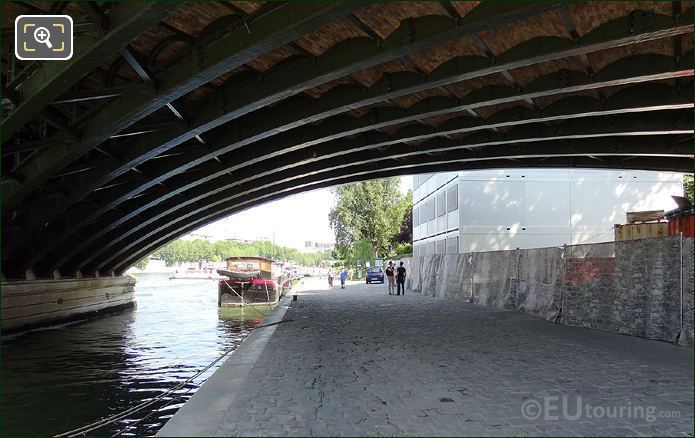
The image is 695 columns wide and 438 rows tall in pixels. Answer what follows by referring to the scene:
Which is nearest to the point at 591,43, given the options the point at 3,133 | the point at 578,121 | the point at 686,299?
the point at 686,299

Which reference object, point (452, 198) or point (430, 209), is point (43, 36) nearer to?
point (452, 198)

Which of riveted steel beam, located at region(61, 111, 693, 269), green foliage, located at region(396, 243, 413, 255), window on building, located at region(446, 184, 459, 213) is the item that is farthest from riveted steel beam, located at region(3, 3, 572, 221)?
green foliage, located at region(396, 243, 413, 255)

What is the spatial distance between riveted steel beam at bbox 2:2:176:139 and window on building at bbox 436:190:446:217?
105ft

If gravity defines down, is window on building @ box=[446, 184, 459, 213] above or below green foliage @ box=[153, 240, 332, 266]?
above

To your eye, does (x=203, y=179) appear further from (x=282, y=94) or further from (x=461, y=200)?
(x=461, y=200)

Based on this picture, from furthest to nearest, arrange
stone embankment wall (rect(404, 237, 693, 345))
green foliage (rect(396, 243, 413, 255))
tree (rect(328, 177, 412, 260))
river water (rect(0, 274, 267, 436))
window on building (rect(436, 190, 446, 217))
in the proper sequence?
green foliage (rect(396, 243, 413, 255)), tree (rect(328, 177, 412, 260)), window on building (rect(436, 190, 446, 217)), stone embankment wall (rect(404, 237, 693, 345)), river water (rect(0, 274, 267, 436))

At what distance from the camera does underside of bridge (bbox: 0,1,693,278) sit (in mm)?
9461

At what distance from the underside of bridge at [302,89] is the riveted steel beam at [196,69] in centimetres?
4

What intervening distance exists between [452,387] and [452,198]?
3036 centimetres

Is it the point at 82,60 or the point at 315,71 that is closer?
the point at 82,60

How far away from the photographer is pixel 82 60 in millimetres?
9102

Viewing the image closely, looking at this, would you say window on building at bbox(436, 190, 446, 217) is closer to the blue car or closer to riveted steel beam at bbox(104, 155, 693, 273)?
the blue car

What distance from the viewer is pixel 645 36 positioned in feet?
32.0

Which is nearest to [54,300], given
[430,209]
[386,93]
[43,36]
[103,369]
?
[103,369]
